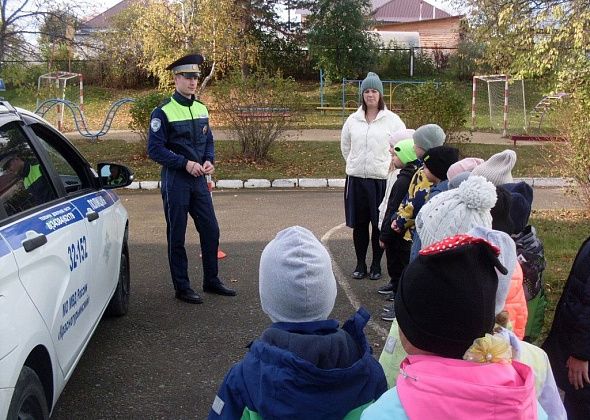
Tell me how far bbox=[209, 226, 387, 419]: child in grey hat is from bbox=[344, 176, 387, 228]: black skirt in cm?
390

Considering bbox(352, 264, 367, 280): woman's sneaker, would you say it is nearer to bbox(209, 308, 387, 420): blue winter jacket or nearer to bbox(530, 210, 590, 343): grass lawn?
bbox(530, 210, 590, 343): grass lawn

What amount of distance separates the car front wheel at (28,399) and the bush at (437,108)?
1119cm

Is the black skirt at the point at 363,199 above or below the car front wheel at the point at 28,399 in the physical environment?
above

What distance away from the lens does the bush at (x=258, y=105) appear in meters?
12.5

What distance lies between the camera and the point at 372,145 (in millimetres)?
5906

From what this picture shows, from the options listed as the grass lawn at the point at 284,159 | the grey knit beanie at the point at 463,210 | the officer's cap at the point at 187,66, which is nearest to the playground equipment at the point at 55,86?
the grass lawn at the point at 284,159

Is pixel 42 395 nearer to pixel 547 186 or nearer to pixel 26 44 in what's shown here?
pixel 547 186

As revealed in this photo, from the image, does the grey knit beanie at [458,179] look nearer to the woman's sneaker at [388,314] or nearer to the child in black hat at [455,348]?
the woman's sneaker at [388,314]

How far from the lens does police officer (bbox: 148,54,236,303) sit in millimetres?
5359

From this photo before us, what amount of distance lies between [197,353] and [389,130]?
2753 millimetres

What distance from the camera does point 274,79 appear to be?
42.5ft

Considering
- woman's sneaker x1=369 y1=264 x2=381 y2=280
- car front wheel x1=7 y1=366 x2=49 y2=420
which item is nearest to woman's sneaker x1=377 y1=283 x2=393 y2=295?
woman's sneaker x1=369 y1=264 x2=381 y2=280

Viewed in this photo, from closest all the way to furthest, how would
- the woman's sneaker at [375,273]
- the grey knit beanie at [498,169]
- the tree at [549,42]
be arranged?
1. the grey knit beanie at [498,169]
2. the woman's sneaker at [375,273]
3. the tree at [549,42]

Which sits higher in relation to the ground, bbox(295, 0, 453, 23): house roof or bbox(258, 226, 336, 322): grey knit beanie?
bbox(295, 0, 453, 23): house roof
